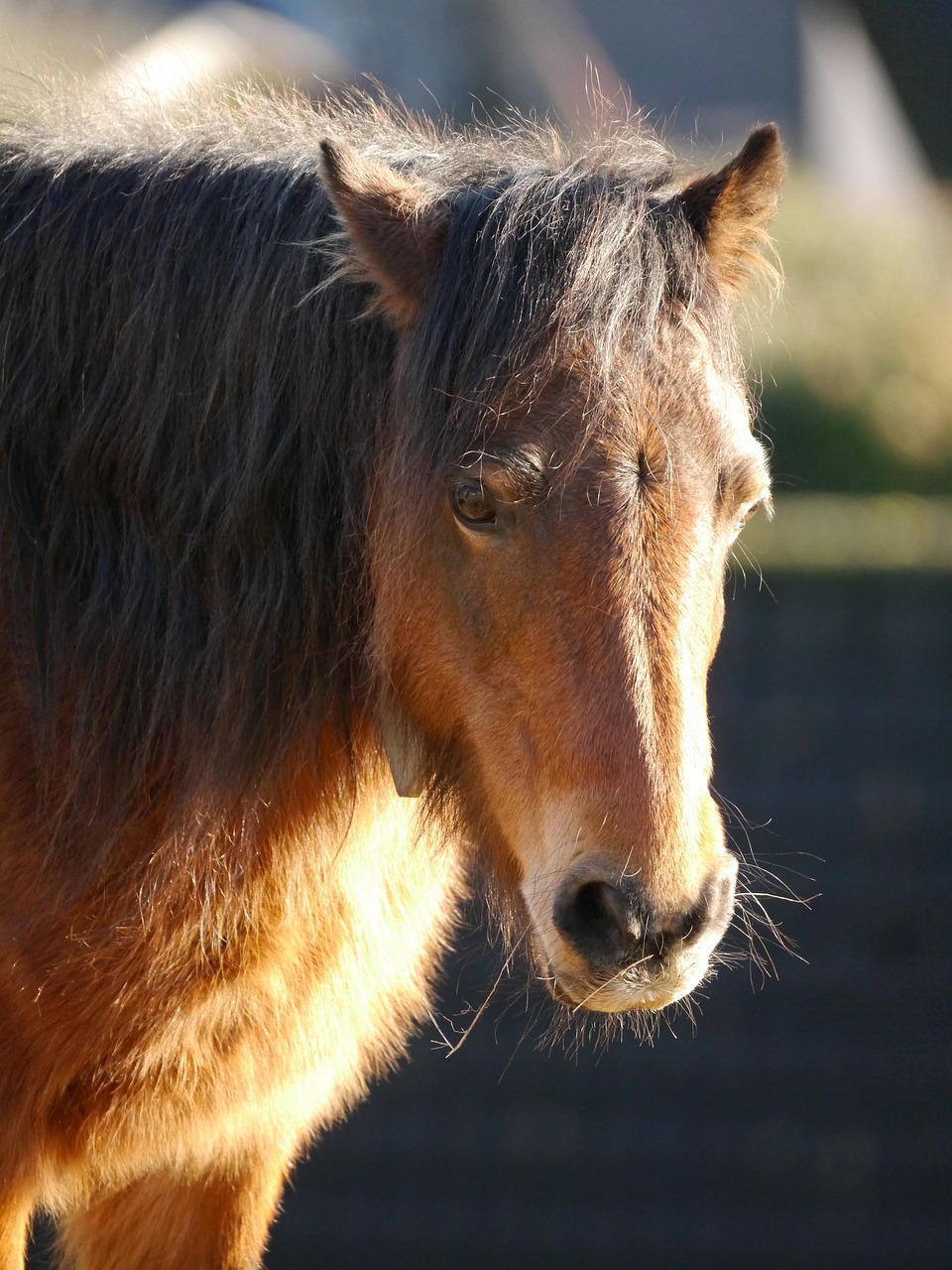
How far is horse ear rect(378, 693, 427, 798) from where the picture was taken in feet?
6.16

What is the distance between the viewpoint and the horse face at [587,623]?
5.00ft

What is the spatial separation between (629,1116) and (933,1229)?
1096 mm

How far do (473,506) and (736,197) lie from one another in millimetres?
621

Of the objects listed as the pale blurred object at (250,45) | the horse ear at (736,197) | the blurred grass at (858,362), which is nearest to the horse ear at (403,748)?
the horse ear at (736,197)

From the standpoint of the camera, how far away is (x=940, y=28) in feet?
36.0

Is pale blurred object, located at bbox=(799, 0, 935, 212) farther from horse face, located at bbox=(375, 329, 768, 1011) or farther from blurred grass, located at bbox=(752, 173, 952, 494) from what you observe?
horse face, located at bbox=(375, 329, 768, 1011)

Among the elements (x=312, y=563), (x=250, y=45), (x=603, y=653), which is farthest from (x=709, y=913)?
(x=250, y=45)

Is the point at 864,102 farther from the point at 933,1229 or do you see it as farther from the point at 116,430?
the point at 116,430

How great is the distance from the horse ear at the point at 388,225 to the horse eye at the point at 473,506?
0.92 feet

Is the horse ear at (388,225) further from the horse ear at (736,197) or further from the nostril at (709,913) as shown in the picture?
the nostril at (709,913)

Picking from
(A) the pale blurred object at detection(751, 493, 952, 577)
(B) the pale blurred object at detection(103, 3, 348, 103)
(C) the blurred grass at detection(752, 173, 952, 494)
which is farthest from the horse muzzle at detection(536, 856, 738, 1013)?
(B) the pale blurred object at detection(103, 3, 348, 103)

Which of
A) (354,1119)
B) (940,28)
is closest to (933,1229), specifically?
(354,1119)

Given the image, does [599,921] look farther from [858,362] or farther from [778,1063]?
[858,362]

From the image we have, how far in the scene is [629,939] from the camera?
1515mm
